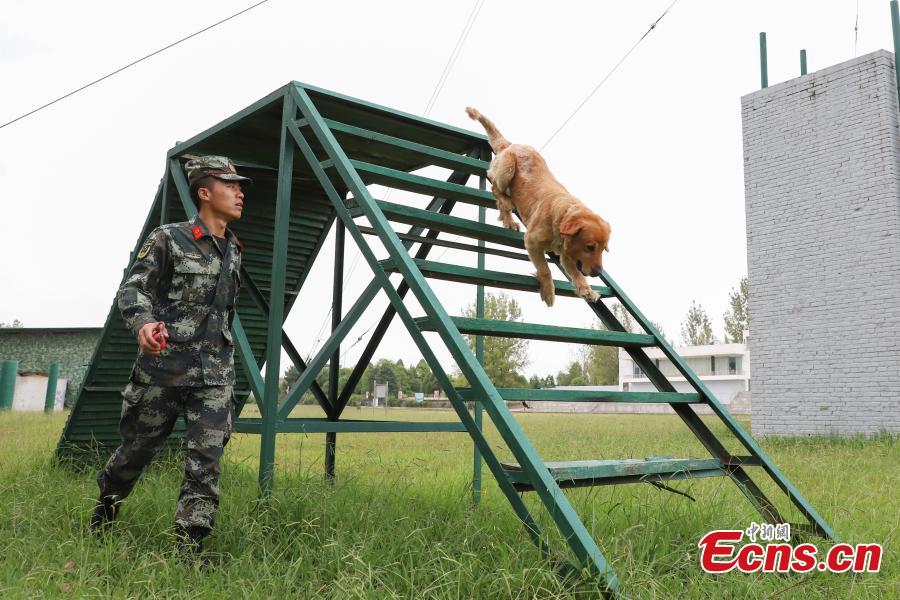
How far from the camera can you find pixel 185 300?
11.6 ft

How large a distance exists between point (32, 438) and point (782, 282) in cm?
1124

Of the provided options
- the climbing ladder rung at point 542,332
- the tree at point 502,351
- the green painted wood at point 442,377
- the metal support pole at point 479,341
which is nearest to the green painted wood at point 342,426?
the metal support pole at point 479,341

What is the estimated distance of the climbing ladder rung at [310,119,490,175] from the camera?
172 inches

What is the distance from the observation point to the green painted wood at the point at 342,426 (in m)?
4.08

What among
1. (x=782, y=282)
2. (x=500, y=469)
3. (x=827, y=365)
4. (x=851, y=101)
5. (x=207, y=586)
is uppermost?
(x=851, y=101)

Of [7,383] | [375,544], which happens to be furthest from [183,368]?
[7,383]

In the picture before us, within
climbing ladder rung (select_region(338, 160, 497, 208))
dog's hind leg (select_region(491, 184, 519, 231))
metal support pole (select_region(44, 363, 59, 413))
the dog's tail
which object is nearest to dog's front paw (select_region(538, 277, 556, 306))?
dog's hind leg (select_region(491, 184, 519, 231))

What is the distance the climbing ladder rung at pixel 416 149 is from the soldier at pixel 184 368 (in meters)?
0.93

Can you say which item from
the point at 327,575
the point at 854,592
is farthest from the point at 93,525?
the point at 854,592

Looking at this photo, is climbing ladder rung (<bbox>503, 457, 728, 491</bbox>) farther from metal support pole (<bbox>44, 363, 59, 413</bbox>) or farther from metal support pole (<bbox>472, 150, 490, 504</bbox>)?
metal support pole (<bbox>44, 363, 59, 413</bbox>)

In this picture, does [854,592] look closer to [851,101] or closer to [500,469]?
[500,469]

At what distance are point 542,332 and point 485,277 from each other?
1.81 ft

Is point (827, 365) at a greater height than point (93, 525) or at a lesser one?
greater

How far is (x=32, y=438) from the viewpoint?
9344 mm
